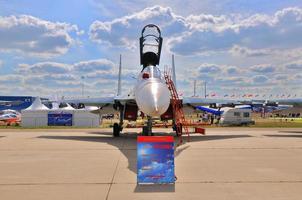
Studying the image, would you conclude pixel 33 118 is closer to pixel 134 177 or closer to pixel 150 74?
pixel 150 74

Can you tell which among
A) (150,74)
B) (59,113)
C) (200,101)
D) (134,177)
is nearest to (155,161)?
(134,177)

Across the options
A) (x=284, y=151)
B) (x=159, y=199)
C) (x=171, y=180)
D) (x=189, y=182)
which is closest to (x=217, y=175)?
(x=189, y=182)

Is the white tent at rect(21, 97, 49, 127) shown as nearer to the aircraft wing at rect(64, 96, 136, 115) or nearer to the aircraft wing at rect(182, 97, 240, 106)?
the aircraft wing at rect(64, 96, 136, 115)

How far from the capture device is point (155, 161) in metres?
7.68

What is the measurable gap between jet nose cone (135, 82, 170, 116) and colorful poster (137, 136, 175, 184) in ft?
18.9

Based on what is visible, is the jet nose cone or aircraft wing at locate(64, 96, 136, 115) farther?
aircraft wing at locate(64, 96, 136, 115)

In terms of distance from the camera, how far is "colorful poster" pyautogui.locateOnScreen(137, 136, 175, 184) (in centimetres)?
765

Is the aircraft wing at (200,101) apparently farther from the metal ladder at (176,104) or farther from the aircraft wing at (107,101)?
the aircraft wing at (107,101)

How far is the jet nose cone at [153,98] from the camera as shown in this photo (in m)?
13.5

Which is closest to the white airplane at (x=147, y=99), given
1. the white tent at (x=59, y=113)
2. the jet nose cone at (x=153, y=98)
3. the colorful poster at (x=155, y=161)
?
the jet nose cone at (x=153, y=98)

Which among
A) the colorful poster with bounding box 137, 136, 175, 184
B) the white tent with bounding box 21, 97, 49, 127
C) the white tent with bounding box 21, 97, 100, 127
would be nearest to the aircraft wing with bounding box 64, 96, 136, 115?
the colorful poster with bounding box 137, 136, 175, 184

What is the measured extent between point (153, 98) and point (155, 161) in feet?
20.0

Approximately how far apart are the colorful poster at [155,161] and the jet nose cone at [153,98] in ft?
18.9

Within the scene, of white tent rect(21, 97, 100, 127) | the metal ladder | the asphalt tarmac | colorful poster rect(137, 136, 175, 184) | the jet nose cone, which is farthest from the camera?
white tent rect(21, 97, 100, 127)
